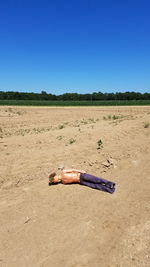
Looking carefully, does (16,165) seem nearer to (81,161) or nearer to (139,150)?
(81,161)

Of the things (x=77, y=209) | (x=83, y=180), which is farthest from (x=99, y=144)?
(x=77, y=209)

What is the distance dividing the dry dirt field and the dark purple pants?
0.38 ft

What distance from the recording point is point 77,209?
4695 millimetres

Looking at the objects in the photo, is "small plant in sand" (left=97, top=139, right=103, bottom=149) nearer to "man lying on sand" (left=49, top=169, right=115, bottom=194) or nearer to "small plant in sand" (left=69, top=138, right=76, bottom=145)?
"small plant in sand" (left=69, top=138, right=76, bottom=145)

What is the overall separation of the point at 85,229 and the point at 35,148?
4.50 meters

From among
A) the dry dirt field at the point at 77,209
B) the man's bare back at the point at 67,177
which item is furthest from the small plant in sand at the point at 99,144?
the man's bare back at the point at 67,177

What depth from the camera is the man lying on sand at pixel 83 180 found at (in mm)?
5262

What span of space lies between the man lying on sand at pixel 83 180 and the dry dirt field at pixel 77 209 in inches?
4.8

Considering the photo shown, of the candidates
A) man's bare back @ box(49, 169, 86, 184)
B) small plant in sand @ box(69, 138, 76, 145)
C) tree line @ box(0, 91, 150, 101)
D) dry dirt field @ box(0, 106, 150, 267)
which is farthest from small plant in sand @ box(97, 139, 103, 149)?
tree line @ box(0, 91, 150, 101)

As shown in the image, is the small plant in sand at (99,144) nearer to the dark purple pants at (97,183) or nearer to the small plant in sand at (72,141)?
the small plant in sand at (72,141)

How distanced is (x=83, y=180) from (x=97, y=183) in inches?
12.2

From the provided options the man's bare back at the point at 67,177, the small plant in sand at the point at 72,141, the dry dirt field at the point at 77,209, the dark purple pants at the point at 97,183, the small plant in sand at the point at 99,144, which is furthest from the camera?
the small plant in sand at the point at 72,141

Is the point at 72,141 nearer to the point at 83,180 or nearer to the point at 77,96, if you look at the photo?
the point at 83,180

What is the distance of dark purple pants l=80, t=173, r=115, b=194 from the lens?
5.25m
